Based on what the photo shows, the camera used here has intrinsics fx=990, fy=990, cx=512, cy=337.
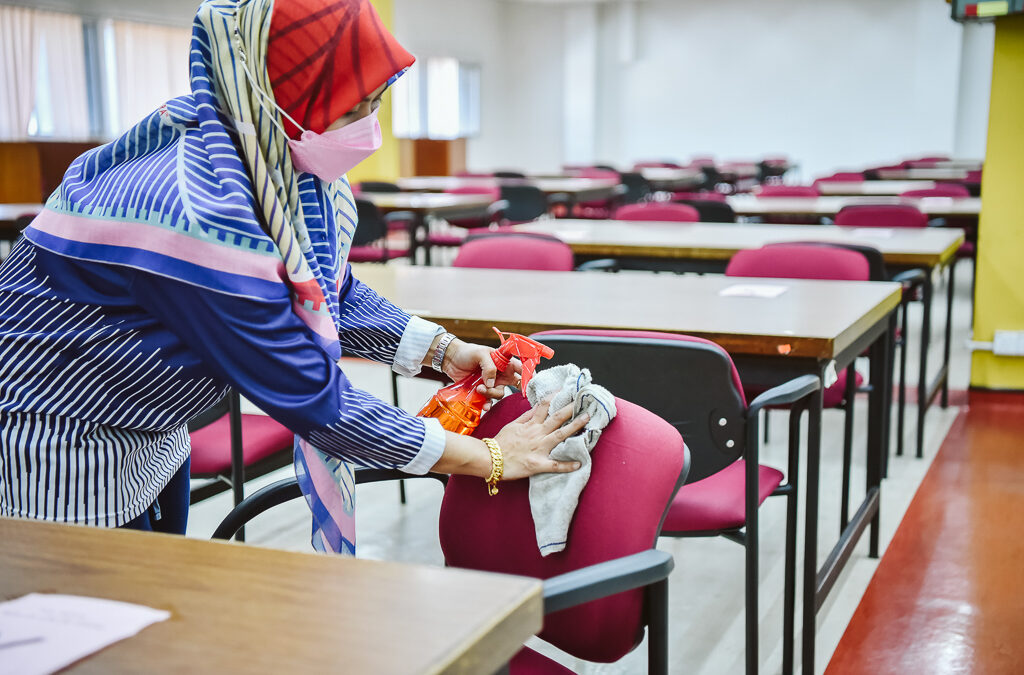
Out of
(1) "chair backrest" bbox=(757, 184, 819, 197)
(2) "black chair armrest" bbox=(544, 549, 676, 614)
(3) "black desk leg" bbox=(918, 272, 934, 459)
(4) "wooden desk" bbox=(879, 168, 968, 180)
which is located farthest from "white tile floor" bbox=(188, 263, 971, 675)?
(4) "wooden desk" bbox=(879, 168, 968, 180)

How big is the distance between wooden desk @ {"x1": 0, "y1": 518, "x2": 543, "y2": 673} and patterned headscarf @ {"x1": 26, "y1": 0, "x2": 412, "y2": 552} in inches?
12.4

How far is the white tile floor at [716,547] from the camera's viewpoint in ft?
7.32

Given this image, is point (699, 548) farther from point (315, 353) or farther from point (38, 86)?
point (38, 86)

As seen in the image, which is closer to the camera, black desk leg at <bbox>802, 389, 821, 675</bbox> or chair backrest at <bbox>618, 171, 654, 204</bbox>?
black desk leg at <bbox>802, 389, 821, 675</bbox>

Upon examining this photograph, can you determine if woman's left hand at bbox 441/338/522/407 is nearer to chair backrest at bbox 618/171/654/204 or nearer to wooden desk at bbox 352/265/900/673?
wooden desk at bbox 352/265/900/673

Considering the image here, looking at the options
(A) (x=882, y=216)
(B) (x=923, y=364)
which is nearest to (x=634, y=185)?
(A) (x=882, y=216)

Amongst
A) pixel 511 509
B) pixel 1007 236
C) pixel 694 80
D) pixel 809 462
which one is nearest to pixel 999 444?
pixel 1007 236

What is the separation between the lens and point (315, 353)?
114cm

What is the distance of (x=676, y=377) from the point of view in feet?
5.87

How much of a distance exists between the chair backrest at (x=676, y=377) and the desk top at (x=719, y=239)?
192cm

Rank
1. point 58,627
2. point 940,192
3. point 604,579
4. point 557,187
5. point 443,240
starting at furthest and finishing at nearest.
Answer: point 557,187 < point 443,240 < point 940,192 < point 604,579 < point 58,627

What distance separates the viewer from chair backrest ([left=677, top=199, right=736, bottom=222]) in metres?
5.27

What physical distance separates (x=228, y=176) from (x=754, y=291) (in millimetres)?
1774

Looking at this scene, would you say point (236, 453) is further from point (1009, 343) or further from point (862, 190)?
point (862, 190)
